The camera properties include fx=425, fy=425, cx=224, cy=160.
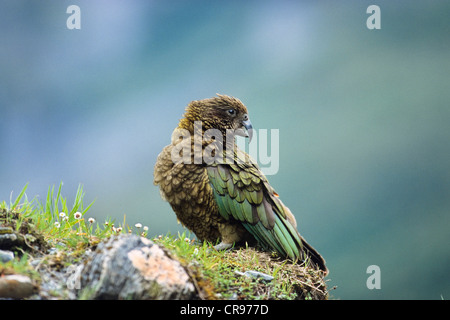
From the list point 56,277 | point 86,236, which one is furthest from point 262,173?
point 56,277

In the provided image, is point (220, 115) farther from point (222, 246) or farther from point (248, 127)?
point (222, 246)

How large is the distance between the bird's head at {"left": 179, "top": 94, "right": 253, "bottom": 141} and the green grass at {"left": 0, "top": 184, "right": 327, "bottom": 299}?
1.49 metres

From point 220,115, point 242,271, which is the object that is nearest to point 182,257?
point 242,271

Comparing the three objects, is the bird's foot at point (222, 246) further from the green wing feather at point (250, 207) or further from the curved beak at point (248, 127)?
the curved beak at point (248, 127)

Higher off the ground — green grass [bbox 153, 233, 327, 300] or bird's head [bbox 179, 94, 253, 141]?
bird's head [bbox 179, 94, 253, 141]

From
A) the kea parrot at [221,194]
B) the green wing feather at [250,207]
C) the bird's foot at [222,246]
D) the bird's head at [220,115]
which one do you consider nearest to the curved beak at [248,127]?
the bird's head at [220,115]

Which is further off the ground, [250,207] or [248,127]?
[248,127]

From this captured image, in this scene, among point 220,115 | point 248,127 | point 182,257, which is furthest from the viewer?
point 248,127

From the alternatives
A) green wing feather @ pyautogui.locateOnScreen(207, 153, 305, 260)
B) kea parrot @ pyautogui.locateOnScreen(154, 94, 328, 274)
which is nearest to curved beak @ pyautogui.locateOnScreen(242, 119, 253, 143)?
kea parrot @ pyautogui.locateOnScreen(154, 94, 328, 274)

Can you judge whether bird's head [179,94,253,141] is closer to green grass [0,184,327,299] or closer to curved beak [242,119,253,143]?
curved beak [242,119,253,143]

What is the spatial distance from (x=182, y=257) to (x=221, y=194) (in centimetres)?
134

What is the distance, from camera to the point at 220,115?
18.5ft

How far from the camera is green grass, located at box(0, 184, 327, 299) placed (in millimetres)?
3791
